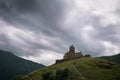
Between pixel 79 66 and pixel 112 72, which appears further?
pixel 79 66

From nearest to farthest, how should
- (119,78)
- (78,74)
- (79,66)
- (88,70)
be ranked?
1. (119,78)
2. (78,74)
3. (88,70)
4. (79,66)

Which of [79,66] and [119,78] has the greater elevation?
[79,66]

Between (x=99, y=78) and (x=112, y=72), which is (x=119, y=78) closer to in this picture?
(x=99, y=78)

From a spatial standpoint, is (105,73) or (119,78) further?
(105,73)

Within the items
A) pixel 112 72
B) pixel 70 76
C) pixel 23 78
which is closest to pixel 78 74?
pixel 70 76

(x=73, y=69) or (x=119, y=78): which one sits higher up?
(x=73, y=69)

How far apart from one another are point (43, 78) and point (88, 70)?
41436 millimetres

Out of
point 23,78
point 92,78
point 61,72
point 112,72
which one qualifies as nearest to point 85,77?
point 92,78

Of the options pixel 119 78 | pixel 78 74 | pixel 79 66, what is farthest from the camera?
pixel 79 66

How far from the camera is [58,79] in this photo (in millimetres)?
162500

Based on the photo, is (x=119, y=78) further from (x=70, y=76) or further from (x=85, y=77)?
(x=70, y=76)

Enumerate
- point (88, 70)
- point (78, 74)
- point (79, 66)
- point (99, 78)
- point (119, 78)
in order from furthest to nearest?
point (79, 66) → point (88, 70) → point (78, 74) → point (99, 78) → point (119, 78)

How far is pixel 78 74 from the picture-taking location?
17338 centimetres

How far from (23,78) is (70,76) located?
5005 cm
